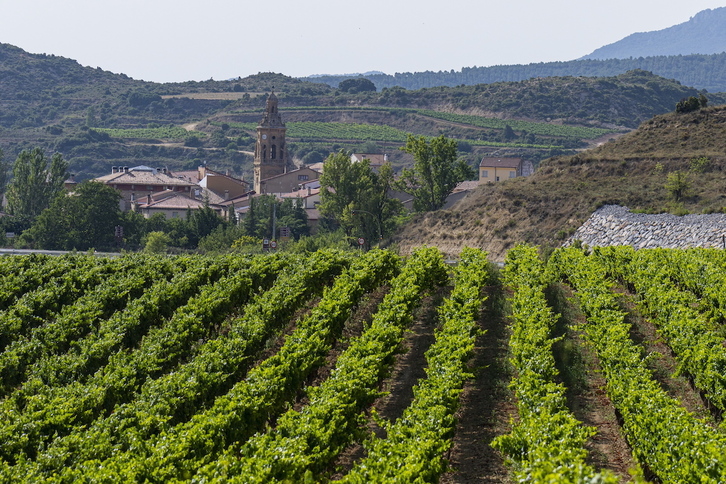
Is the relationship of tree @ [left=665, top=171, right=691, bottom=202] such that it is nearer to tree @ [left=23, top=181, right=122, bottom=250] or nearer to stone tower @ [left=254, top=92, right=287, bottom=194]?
tree @ [left=23, top=181, right=122, bottom=250]

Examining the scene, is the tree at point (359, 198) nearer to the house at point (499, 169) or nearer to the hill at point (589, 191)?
the hill at point (589, 191)

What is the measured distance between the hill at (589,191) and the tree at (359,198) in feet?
10.5

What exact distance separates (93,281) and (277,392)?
16.0 metres

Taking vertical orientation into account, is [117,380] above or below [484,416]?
above

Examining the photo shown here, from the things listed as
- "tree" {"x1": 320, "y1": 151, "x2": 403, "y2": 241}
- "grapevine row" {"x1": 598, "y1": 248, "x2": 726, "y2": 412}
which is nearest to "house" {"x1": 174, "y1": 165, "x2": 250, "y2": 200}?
"tree" {"x1": 320, "y1": 151, "x2": 403, "y2": 241}

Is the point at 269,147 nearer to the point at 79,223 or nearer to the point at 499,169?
the point at 499,169

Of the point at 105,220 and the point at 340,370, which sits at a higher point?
the point at 340,370

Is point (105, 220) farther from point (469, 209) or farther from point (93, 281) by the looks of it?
point (93, 281)

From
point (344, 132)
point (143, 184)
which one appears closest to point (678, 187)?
point (143, 184)

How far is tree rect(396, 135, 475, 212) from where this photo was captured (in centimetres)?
7394

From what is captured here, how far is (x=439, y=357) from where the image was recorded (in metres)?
18.5

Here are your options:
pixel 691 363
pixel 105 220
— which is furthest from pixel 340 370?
pixel 105 220

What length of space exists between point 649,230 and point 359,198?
93.9ft

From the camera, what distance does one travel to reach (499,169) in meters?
105
